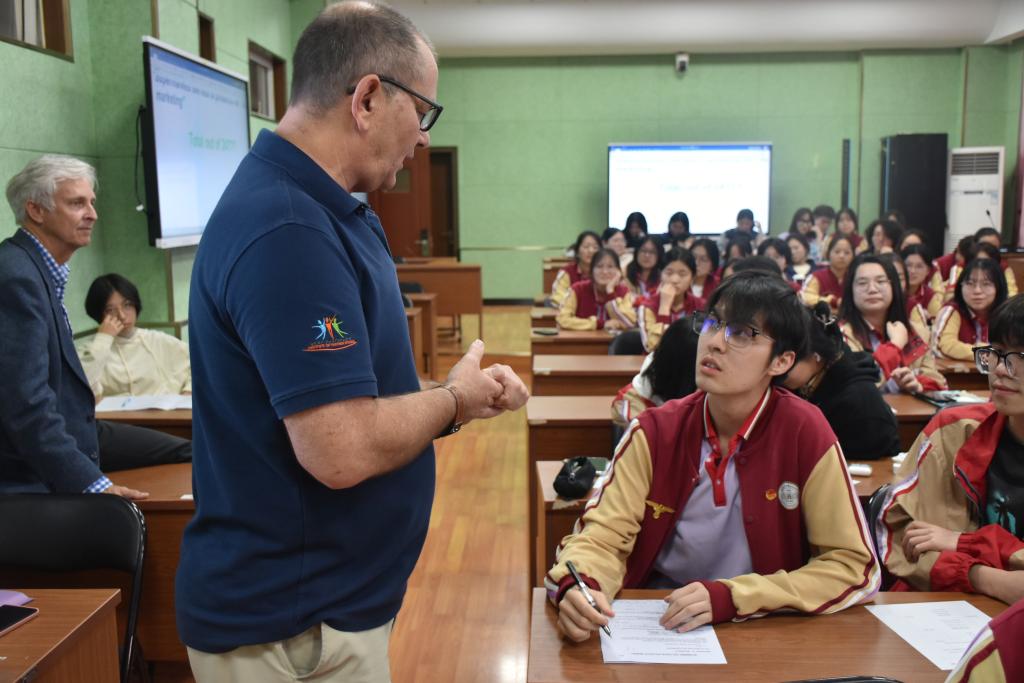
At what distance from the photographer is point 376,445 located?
41.8 inches

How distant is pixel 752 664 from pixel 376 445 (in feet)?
2.37

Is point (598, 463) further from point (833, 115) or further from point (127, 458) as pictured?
point (833, 115)

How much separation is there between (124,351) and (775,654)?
10.8 ft

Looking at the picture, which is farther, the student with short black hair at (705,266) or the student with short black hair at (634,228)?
the student with short black hair at (634,228)

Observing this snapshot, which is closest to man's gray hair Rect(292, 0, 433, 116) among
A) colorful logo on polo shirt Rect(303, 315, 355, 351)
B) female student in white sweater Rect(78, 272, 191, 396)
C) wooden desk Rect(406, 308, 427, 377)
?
colorful logo on polo shirt Rect(303, 315, 355, 351)

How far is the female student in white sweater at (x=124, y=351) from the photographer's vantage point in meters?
3.70

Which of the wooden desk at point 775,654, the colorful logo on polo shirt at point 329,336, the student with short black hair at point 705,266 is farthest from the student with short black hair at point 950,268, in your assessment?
the colorful logo on polo shirt at point 329,336

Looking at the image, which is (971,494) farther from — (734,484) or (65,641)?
(65,641)

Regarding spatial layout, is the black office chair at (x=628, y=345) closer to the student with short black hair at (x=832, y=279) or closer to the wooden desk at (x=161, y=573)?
the student with short black hair at (x=832, y=279)

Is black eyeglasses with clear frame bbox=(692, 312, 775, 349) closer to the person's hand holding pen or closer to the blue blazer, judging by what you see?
the person's hand holding pen

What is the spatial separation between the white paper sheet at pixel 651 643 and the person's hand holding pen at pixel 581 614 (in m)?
0.04

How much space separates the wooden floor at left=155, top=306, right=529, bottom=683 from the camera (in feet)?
9.13

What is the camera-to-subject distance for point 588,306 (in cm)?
671

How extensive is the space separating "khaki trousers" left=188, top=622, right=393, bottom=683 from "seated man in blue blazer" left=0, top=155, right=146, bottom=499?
1314 mm
